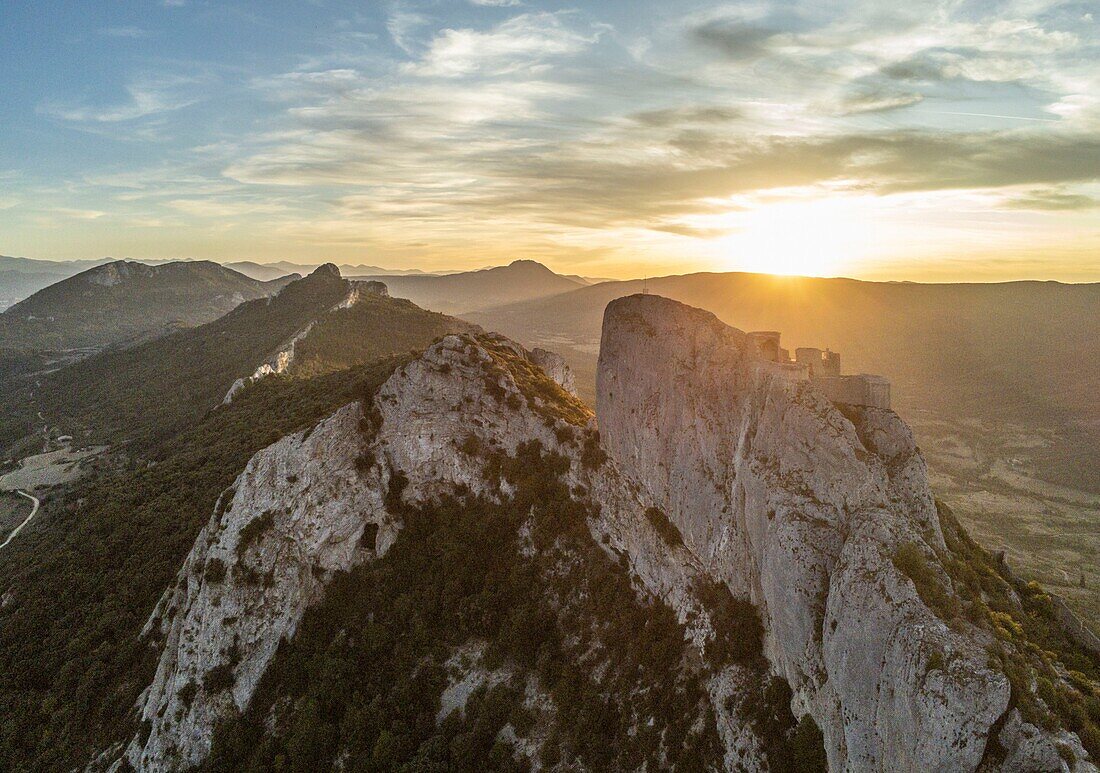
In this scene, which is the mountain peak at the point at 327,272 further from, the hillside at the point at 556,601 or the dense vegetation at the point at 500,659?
the dense vegetation at the point at 500,659

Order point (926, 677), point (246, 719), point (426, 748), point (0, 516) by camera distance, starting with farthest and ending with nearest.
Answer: point (0, 516)
point (246, 719)
point (426, 748)
point (926, 677)

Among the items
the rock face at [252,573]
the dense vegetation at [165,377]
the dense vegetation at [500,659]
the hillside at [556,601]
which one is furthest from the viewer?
the dense vegetation at [165,377]

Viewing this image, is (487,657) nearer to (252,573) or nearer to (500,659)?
(500,659)

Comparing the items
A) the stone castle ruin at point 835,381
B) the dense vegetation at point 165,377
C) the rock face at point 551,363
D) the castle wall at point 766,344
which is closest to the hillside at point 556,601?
the castle wall at point 766,344

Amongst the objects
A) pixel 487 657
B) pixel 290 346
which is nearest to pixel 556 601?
pixel 487 657

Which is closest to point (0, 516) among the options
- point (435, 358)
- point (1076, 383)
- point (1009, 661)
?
point (435, 358)

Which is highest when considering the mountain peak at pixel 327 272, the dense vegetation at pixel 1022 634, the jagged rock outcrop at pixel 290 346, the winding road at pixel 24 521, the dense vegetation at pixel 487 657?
the mountain peak at pixel 327 272

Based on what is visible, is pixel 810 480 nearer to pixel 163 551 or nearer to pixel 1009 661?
pixel 1009 661
